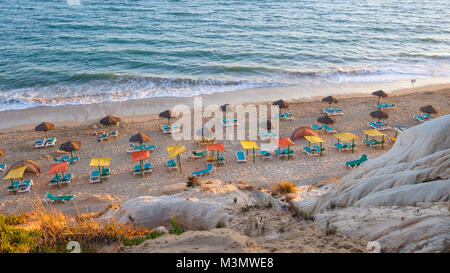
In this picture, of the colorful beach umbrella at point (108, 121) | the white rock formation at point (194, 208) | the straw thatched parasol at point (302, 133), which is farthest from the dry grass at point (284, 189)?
the colorful beach umbrella at point (108, 121)

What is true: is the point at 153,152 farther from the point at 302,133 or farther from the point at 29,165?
the point at 302,133

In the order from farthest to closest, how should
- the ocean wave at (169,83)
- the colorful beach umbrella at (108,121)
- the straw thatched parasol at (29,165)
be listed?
the ocean wave at (169,83), the colorful beach umbrella at (108,121), the straw thatched parasol at (29,165)

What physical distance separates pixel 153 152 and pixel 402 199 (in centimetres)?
1285

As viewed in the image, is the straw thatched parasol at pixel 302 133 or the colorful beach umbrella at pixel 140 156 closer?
the colorful beach umbrella at pixel 140 156

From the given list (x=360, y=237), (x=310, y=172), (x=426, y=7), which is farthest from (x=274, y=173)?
(x=426, y=7)

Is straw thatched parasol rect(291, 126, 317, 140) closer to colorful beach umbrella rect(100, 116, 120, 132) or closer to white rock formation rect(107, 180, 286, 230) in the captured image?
white rock formation rect(107, 180, 286, 230)

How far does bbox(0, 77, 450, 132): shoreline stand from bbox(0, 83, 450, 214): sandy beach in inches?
2.8

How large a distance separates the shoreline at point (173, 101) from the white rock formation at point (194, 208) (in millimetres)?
13037

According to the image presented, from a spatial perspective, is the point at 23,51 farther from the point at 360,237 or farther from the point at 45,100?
the point at 360,237

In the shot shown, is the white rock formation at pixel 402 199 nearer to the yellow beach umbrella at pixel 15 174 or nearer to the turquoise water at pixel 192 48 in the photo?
the yellow beach umbrella at pixel 15 174

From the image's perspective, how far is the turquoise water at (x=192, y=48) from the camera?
26156 mm

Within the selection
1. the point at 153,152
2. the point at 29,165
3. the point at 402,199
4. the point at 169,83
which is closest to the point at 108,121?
the point at 153,152

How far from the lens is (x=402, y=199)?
17.0 feet
